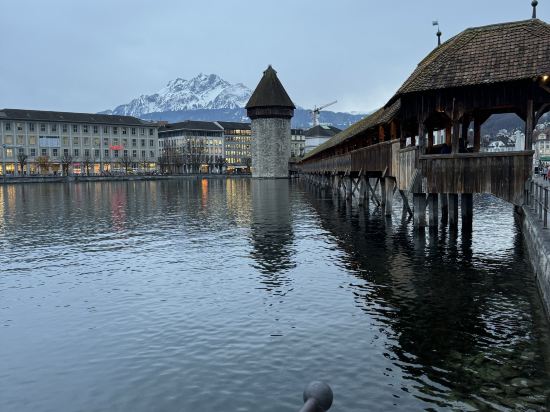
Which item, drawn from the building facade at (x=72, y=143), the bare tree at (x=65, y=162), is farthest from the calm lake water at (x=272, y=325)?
the bare tree at (x=65, y=162)

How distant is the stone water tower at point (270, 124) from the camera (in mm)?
125625

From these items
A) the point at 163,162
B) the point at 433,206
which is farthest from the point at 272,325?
the point at 163,162

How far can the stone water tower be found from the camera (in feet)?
412

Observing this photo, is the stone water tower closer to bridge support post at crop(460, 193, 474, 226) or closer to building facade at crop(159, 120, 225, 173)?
building facade at crop(159, 120, 225, 173)

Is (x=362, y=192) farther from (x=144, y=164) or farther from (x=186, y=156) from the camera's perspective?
(x=186, y=156)

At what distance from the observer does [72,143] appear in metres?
142

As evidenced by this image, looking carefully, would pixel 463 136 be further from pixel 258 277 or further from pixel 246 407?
pixel 246 407

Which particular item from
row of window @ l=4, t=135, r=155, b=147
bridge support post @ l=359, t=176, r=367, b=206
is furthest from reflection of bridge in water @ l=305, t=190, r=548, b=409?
row of window @ l=4, t=135, r=155, b=147

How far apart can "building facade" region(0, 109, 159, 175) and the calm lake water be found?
4816 inches

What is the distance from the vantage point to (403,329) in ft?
37.0

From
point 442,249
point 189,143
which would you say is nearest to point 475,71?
point 442,249

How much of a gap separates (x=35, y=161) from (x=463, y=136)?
130 m

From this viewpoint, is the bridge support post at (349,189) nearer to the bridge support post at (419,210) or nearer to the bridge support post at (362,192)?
the bridge support post at (362,192)

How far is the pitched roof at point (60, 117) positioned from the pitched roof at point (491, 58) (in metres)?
132
